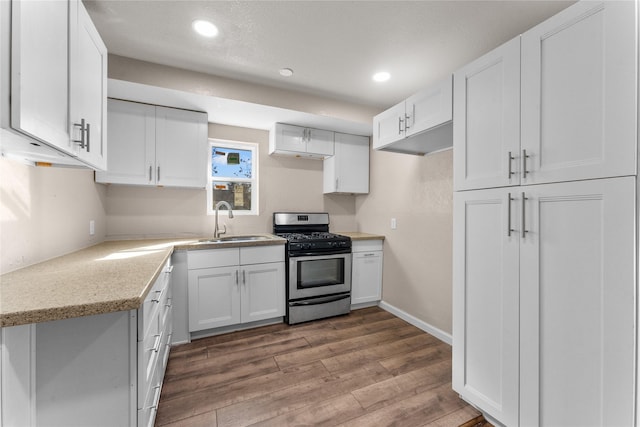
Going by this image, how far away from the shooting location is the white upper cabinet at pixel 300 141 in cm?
308

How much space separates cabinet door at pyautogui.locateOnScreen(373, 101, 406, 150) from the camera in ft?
6.95

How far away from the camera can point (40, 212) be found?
1.53 metres

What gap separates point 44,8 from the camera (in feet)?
3.06

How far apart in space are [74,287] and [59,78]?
2.77 ft

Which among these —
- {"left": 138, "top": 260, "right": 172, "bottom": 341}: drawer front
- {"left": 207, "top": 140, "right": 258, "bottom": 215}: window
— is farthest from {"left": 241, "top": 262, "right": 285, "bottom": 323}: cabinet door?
{"left": 138, "top": 260, "right": 172, "bottom": 341}: drawer front

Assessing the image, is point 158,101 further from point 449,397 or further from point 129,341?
point 449,397

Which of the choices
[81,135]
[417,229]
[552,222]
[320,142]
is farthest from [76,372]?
[320,142]

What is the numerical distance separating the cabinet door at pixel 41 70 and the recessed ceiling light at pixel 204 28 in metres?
0.77

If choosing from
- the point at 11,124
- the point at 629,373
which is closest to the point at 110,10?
the point at 11,124

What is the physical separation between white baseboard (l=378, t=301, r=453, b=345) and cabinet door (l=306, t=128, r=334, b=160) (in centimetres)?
207

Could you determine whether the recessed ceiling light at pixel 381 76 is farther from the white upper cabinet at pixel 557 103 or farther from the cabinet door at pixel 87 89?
the cabinet door at pixel 87 89

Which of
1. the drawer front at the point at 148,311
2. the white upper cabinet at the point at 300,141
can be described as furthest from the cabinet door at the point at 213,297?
the white upper cabinet at the point at 300,141

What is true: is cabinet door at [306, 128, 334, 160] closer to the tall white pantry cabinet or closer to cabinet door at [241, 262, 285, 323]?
cabinet door at [241, 262, 285, 323]

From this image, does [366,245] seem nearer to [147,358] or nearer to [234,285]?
[234,285]
